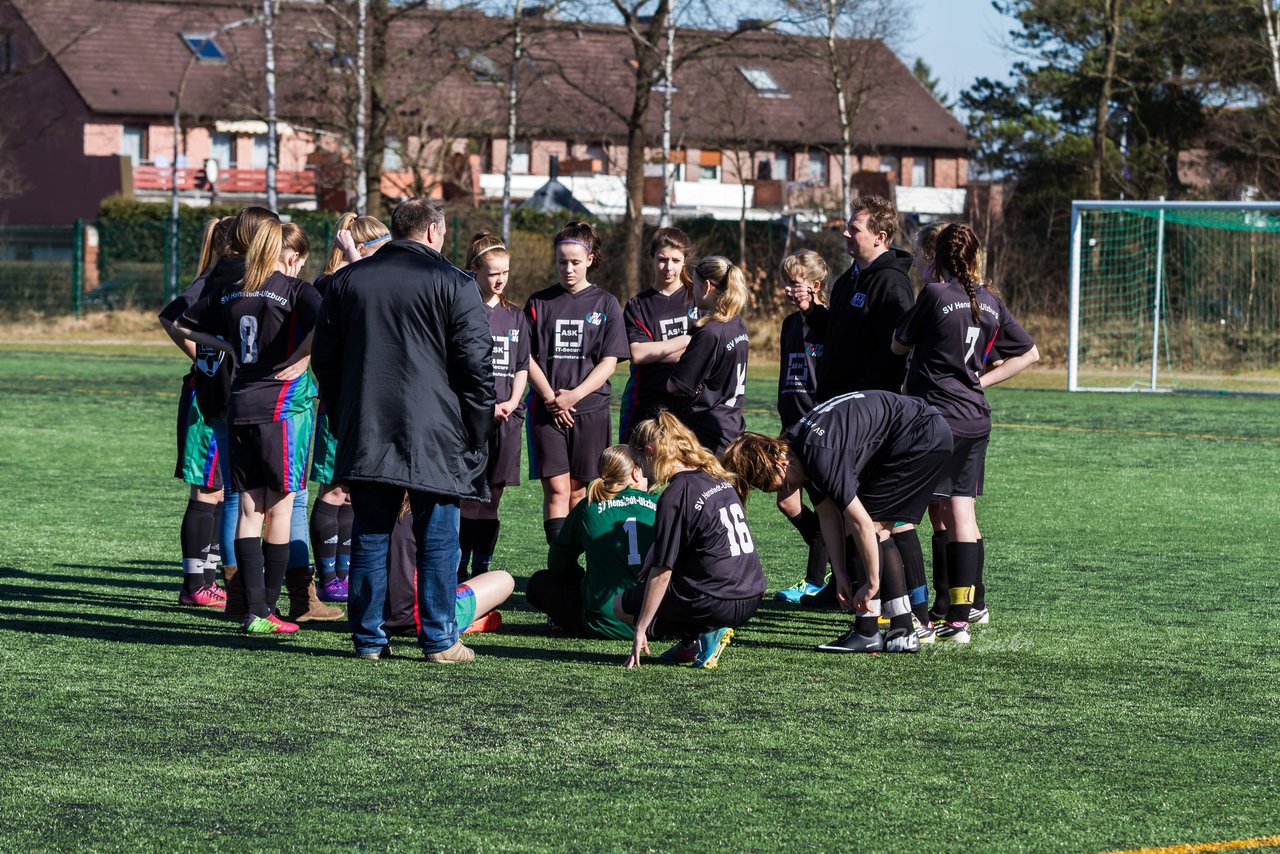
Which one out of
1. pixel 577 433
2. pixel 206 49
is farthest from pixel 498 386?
pixel 206 49

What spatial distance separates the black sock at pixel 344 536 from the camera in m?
8.66

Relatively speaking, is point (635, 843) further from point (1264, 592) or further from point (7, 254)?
point (7, 254)

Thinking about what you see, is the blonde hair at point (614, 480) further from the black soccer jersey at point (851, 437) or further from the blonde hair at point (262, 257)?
the blonde hair at point (262, 257)

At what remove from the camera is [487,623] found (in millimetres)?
7477

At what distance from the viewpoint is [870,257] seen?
25.0ft

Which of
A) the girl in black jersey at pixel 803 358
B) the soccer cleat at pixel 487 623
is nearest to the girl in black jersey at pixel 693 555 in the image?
the soccer cleat at pixel 487 623

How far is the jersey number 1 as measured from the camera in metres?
6.52

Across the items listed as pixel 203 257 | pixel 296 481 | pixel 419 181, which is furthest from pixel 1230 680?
pixel 419 181

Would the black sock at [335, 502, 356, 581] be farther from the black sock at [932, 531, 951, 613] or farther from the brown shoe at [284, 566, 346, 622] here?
the black sock at [932, 531, 951, 613]

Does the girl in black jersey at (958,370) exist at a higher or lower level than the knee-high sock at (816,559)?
higher

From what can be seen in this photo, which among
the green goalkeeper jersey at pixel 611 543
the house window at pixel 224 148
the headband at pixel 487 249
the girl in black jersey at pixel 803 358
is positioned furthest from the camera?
the house window at pixel 224 148

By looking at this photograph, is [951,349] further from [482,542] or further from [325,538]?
[325,538]

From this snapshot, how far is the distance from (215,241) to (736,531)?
9.49 feet

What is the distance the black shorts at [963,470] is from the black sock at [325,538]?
10.5 ft
